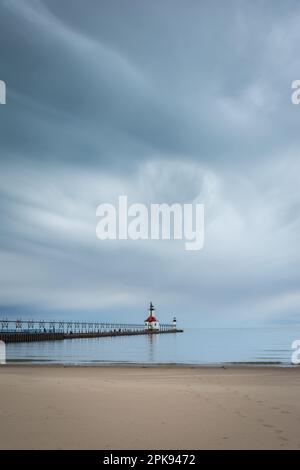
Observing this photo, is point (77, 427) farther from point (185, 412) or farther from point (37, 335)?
point (37, 335)

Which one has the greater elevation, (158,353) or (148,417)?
(148,417)

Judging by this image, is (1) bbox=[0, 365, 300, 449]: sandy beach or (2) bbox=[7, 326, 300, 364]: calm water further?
(2) bbox=[7, 326, 300, 364]: calm water

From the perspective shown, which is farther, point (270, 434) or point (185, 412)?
point (185, 412)

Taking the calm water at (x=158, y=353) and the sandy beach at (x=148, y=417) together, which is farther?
the calm water at (x=158, y=353)

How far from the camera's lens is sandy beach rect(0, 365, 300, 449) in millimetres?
8633

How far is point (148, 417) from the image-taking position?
1083cm

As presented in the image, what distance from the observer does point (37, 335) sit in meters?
121

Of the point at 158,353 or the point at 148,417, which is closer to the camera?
the point at 148,417

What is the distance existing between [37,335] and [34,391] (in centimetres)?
11146

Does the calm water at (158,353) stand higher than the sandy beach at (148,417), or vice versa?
the sandy beach at (148,417)

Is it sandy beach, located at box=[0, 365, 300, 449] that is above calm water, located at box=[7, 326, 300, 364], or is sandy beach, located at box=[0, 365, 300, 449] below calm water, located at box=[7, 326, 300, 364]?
above

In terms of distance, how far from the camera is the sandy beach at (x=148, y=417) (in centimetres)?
863
